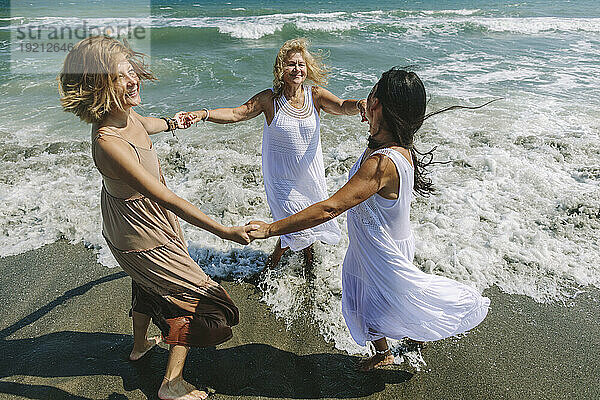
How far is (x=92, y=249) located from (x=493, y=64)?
44.4ft

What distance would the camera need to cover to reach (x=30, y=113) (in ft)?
31.4

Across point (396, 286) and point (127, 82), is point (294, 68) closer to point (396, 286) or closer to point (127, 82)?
point (127, 82)

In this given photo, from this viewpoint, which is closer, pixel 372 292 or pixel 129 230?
pixel 129 230

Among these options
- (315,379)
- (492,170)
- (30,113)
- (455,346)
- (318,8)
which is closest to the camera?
(315,379)

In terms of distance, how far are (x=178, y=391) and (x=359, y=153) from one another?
5407mm

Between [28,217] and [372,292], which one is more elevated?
[372,292]

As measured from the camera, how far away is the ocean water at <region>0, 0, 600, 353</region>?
4.50 metres

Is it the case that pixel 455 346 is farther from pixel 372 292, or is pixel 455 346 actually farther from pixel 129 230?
pixel 129 230

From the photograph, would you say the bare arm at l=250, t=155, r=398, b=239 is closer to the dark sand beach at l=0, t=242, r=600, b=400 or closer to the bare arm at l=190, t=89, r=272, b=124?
the dark sand beach at l=0, t=242, r=600, b=400

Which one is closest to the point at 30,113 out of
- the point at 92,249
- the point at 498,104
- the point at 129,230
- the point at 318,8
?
the point at 92,249

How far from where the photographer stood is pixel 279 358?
336cm

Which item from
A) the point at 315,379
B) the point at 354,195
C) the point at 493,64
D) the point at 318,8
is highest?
the point at 318,8

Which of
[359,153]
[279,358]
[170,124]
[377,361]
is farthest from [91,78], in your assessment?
[359,153]

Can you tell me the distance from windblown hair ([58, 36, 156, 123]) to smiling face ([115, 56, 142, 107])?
0.07 feet
